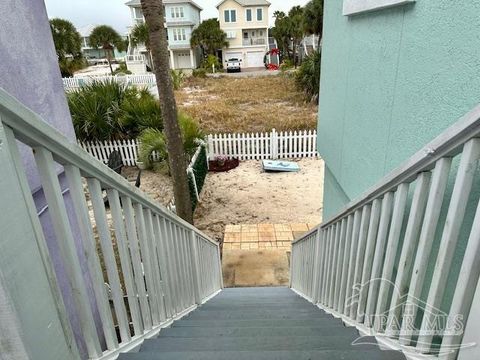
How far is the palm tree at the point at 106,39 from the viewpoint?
122 ft

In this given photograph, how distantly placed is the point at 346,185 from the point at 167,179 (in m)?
6.96

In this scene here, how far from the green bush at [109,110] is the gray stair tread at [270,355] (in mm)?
8311

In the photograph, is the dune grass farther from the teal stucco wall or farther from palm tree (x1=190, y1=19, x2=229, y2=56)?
palm tree (x1=190, y1=19, x2=229, y2=56)

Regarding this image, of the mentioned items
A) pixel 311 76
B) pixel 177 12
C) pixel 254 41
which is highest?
pixel 177 12

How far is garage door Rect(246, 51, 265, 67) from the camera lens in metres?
41.9

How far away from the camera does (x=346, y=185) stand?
3.59 meters

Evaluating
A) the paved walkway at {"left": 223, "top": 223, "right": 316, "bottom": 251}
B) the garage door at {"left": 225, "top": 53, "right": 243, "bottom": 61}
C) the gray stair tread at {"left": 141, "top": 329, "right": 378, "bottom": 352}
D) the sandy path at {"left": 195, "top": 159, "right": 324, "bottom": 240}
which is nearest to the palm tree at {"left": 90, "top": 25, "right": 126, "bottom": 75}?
the garage door at {"left": 225, "top": 53, "right": 243, "bottom": 61}

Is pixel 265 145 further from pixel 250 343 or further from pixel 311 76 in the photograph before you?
pixel 250 343

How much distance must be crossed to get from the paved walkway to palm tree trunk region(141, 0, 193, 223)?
1247mm

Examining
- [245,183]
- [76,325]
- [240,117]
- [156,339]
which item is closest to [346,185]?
[156,339]

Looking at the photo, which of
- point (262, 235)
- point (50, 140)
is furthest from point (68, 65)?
point (50, 140)

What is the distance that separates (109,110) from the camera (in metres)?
9.93

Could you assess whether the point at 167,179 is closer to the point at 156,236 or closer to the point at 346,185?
the point at 346,185
